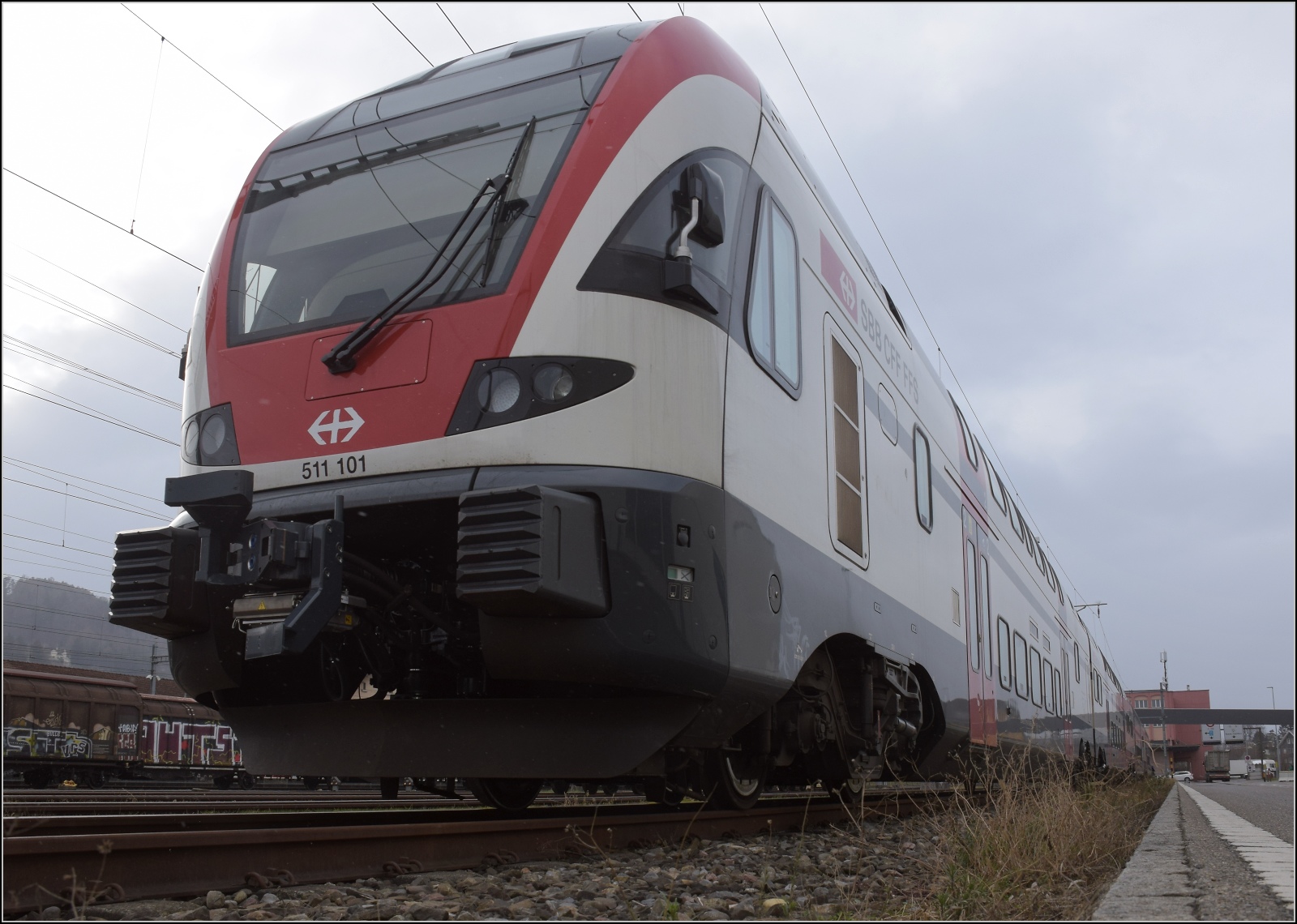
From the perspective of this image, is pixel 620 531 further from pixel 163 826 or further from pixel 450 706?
pixel 163 826

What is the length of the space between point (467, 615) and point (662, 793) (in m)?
1.80

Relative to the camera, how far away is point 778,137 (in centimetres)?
571

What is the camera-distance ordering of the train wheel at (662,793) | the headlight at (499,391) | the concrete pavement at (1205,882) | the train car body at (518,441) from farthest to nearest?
the train wheel at (662,793)
the headlight at (499,391)
the train car body at (518,441)
the concrete pavement at (1205,882)

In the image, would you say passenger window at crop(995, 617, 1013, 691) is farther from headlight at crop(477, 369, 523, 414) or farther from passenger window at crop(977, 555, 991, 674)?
headlight at crop(477, 369, 523, 414)

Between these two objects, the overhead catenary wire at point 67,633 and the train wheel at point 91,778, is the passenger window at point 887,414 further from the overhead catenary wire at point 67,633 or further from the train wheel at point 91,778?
the train wheel at point 91,778

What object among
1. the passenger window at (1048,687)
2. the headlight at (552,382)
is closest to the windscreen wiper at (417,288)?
the headlight at (552,382)

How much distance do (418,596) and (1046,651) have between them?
1211 cm

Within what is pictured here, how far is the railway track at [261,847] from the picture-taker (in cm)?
302

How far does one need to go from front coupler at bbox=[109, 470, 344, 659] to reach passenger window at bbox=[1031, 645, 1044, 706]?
34.2ft

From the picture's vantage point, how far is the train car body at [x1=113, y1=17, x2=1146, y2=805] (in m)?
4.08

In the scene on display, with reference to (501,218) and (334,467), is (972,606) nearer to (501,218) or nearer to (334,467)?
(501,218)

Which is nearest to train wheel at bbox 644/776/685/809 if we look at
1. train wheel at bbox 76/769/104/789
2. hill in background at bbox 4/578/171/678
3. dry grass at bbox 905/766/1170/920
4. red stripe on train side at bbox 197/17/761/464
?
dry grass at bbox 905/766/1170/920

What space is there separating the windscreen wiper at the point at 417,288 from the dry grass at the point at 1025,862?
2862 millimetres

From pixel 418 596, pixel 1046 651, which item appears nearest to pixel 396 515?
pixel 418 596
